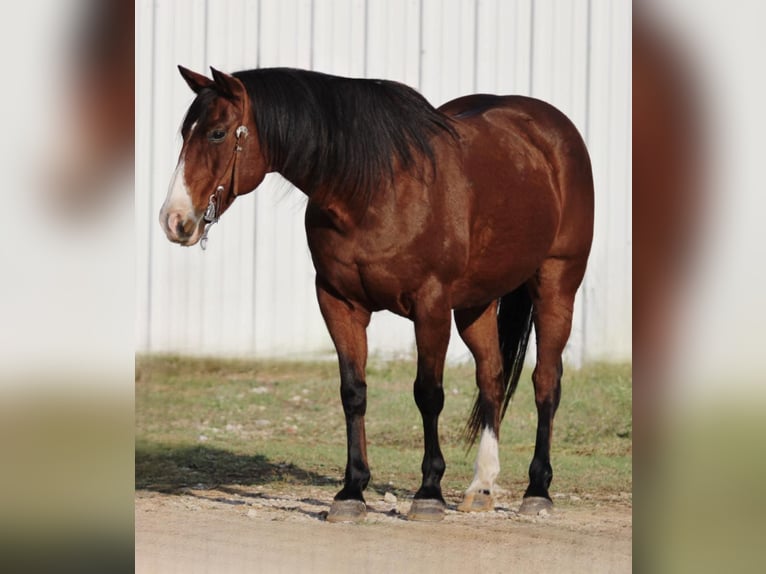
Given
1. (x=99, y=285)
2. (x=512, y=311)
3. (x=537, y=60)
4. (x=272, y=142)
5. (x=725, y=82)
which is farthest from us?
(x=537, y=60)

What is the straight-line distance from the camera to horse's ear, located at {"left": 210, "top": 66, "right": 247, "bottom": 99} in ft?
18.6

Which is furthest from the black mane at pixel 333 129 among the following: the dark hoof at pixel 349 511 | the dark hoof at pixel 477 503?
the dark hoof at pixel 477 503

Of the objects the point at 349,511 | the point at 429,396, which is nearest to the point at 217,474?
the point at 349,511

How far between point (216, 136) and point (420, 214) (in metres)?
1.01

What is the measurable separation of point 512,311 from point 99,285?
3.03 m

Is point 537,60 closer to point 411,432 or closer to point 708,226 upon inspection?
point 411,432

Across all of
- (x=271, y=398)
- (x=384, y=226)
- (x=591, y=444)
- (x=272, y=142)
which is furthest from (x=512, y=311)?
(x=271, y=398)

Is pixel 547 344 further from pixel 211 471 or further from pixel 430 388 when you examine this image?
pixel 211 471

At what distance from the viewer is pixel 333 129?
5895 millimetres

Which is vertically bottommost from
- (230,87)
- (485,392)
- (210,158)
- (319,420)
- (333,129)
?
(319,420)

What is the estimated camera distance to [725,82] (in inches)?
216

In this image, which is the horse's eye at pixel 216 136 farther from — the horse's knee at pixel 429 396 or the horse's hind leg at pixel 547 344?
the horse's hind leg at pixel 547 344

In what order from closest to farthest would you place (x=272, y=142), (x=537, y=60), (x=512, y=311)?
(x=272, y=142) → (x=512, y=311) → (x=537, y=60)

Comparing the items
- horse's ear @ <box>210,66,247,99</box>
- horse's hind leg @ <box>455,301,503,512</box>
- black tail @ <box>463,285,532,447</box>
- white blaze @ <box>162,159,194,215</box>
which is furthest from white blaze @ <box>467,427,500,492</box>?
horse's ear @ <box>210,66,247,99</box>
